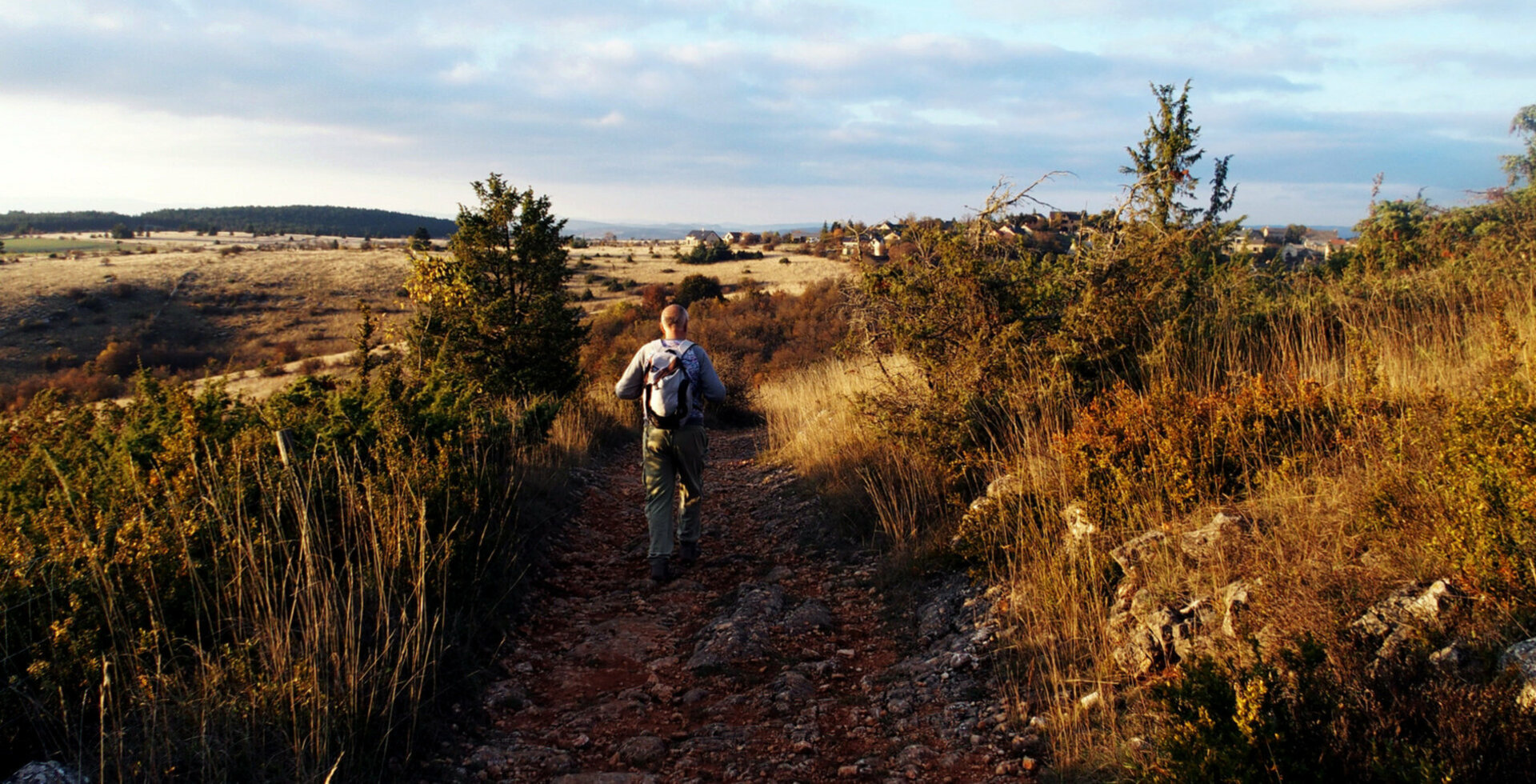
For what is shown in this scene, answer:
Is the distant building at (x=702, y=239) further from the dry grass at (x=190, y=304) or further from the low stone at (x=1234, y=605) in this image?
the low stone at (x=1234, y=605)

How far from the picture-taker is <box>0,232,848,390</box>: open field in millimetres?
35000

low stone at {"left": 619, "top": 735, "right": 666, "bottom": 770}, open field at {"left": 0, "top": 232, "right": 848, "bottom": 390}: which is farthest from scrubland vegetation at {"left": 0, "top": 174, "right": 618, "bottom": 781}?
open field at {"left": 0, "top": 232, "right": 848, "bottom": 390}

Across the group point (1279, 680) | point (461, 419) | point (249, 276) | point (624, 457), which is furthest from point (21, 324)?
point (1279, 680)

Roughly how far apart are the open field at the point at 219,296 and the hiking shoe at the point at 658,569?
2512cm

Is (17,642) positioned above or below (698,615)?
above

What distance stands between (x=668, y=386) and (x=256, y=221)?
114 meters

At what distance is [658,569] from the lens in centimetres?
629

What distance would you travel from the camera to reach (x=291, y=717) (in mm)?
3215

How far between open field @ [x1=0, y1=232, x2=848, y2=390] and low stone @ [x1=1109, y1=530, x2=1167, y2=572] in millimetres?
27769

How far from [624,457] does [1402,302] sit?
30.6 ft

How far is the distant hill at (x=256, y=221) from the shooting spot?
93062 millimetres

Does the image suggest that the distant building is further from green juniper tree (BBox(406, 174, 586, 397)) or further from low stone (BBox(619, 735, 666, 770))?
low stone (BBox(619, 735, 666, 770))

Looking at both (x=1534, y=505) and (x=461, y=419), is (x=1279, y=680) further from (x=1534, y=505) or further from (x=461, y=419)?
(x=461, y=419)

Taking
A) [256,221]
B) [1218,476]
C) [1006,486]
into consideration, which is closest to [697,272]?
[1006,486]
